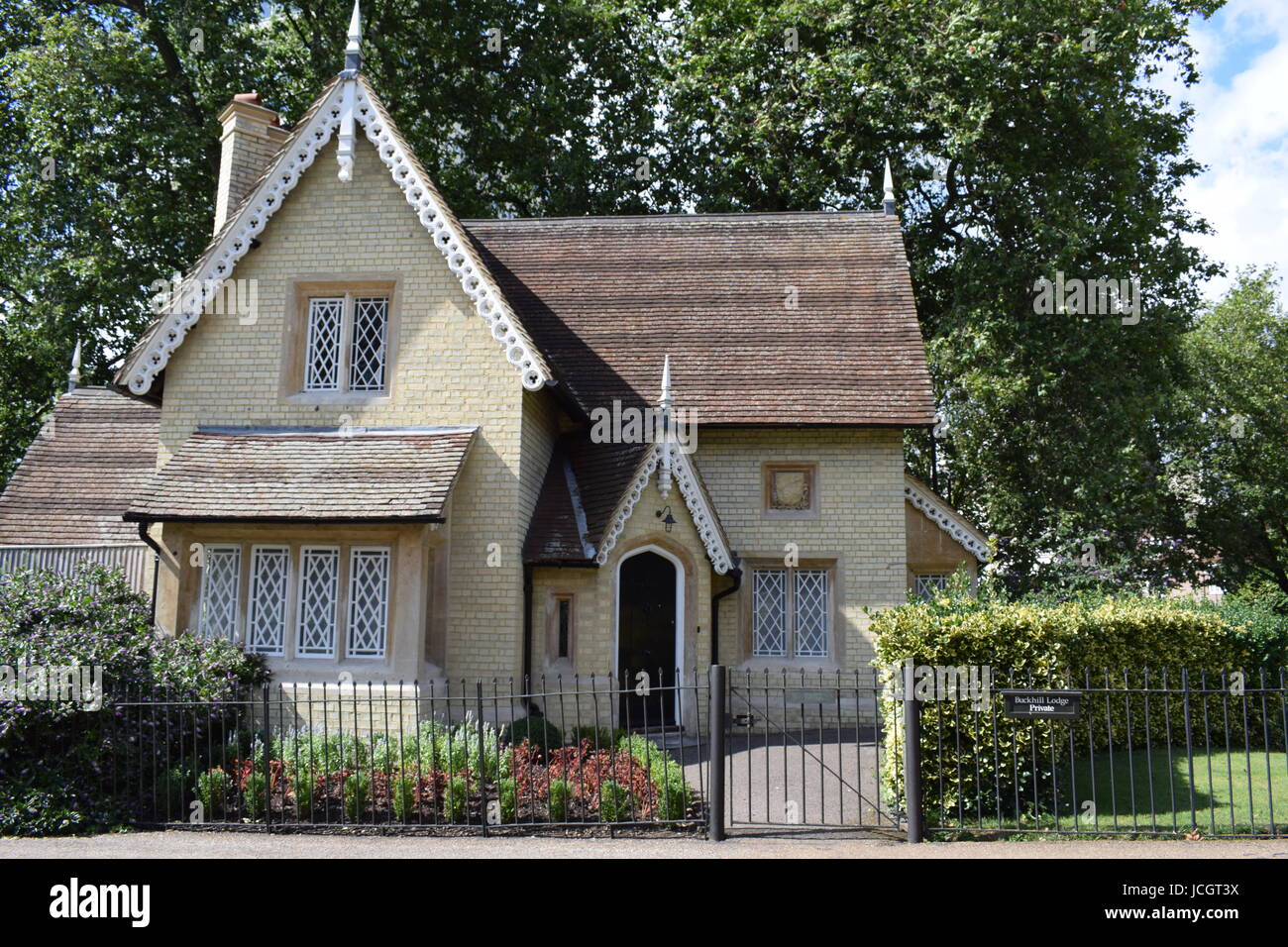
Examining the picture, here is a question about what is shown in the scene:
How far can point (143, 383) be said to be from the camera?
1505 centimetres

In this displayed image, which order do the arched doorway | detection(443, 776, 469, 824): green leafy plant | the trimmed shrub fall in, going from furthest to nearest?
the arched doorway, the trimmed shrub, detection(443, 776, 469, 824): green leafy plant

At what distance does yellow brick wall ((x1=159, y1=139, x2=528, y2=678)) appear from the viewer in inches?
578

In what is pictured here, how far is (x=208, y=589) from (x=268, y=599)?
A: 2.76ft

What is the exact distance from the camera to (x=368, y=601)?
45.7ft

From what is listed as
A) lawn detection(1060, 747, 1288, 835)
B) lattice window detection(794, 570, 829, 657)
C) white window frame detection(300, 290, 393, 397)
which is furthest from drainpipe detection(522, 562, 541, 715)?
lawn detection(1060, 747, 1288, 835)

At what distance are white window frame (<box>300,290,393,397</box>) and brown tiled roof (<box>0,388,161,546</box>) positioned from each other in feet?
16.9

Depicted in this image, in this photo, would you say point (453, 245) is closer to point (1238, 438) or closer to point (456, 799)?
point (456, 799)

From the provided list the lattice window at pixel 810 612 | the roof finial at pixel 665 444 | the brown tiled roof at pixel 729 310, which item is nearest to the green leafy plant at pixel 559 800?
the roof finial at pixel 665 444

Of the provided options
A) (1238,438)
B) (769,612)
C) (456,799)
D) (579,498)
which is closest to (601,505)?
(579,498)

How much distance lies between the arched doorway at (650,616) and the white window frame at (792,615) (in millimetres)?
2387

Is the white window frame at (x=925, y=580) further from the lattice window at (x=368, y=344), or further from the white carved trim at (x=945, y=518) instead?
the lattice window at (x=368, y=344)

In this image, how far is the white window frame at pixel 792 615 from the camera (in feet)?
58.6

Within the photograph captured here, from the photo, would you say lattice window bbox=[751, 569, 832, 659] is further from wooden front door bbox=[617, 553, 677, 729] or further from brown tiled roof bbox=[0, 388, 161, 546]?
brown tiled roof bbox=[0, 388, 161, 546]

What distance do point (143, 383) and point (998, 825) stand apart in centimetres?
1294
